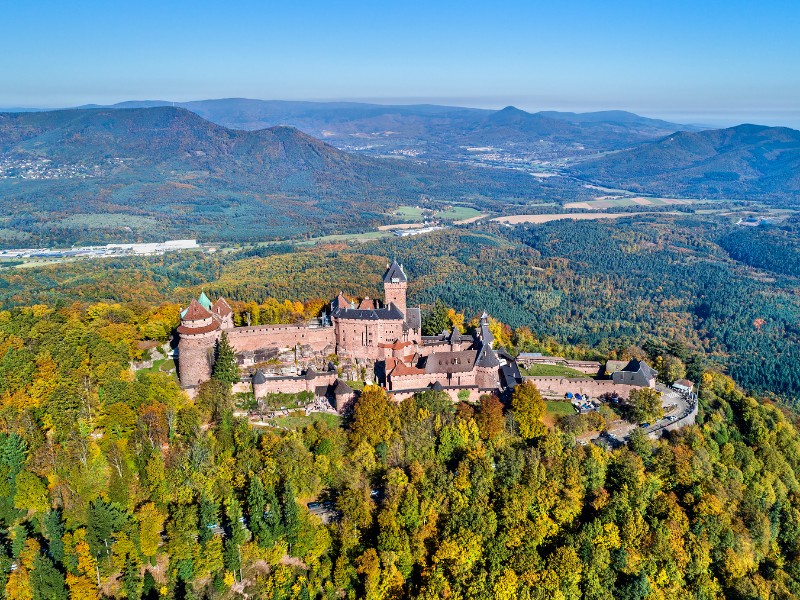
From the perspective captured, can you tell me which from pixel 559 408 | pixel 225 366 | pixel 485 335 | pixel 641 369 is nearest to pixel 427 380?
pixel 485 335

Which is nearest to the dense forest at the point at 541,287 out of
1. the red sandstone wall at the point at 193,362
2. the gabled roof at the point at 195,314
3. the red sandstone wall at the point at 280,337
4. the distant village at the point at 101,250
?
the distant village at the point at 101,250

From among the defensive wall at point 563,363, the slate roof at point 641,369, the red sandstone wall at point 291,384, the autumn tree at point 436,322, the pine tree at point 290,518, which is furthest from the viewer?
the autumn tree at point 436,322

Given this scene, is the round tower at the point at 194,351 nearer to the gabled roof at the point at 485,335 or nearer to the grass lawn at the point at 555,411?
the gabled roof at the point at 485,335

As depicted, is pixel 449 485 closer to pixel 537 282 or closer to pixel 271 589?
pixel 271 589

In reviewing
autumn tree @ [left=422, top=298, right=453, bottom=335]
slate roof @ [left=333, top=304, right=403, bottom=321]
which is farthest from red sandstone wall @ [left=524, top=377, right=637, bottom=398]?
slate roof @ [left=333, top=304, right=403, bottom=321]

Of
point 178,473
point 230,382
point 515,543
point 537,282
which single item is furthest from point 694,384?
point 537,282
